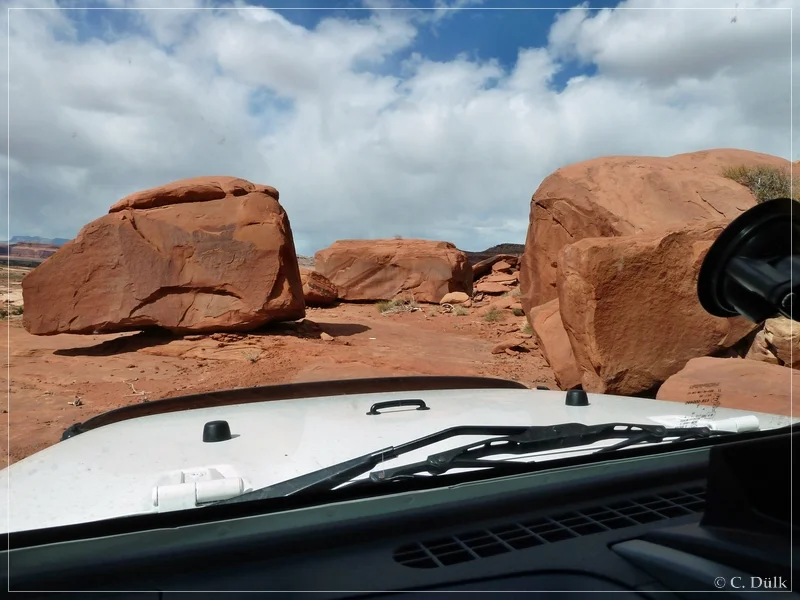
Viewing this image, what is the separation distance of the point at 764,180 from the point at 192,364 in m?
10.5

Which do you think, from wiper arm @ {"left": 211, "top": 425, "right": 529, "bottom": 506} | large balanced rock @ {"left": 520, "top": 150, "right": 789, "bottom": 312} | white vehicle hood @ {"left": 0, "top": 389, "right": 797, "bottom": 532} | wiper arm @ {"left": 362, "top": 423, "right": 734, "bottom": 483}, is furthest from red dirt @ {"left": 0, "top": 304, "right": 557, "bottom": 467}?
wiper arm @ {"left": 362, "top": 423, "right": 734, "bottom": 483}

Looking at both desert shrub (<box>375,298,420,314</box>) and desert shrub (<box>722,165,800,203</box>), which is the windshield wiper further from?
desert shrub (<box>375,298,420,314</box>)

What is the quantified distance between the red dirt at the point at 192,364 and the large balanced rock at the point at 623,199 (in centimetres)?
212

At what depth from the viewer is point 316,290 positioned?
987 inches

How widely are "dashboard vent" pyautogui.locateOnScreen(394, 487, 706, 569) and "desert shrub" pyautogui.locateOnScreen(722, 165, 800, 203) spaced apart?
9.95 m

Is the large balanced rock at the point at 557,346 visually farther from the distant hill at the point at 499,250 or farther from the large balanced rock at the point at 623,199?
the distant hill at the point at 499,250

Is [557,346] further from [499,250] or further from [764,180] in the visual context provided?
[499,250]

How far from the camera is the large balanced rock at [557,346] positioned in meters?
9.23

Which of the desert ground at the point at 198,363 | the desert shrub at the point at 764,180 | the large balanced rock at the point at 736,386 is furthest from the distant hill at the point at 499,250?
the large balanced rock at the point at 736,386

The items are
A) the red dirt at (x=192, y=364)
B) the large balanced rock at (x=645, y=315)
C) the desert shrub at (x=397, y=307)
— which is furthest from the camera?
the desert shrub at (x=397, y=307)

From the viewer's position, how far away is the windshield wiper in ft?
6.00

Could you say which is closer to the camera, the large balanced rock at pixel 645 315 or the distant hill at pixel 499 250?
the large balanced rock at pixel 645 315

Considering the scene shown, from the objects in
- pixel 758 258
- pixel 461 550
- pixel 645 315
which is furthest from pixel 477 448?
pixel 645 315

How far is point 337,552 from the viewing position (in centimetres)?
158
